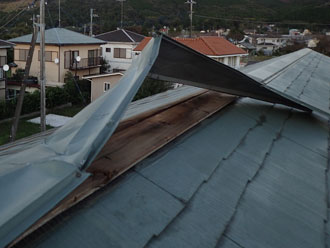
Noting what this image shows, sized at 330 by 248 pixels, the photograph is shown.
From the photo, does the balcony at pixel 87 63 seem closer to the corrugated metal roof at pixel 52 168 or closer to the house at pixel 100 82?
the house at pixel 100 82

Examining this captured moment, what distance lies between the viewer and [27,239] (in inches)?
40.2

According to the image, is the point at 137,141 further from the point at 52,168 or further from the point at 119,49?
the point at 119,49

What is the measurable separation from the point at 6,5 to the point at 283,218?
64.1 meters

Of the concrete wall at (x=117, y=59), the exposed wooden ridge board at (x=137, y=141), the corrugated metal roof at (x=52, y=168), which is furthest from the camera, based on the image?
the concrete wall at (x=117, y=59)

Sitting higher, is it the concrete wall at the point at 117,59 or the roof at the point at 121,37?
the roof at the point at 121,37

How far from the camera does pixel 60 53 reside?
21016mm

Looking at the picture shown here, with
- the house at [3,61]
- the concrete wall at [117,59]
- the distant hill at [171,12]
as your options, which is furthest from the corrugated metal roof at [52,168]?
the distant hill at [171,12]

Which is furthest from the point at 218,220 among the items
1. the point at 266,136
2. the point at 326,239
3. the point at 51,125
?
the point at 51,125

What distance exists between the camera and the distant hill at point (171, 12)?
1886 inches

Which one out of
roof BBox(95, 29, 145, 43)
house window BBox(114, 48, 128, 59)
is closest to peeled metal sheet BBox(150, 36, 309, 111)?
roof BBox(95, 29, 145, 43)

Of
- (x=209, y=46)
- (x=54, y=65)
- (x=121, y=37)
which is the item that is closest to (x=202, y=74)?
(x=54, y=65)

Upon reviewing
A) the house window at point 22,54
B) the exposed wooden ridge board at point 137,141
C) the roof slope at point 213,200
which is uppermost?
the exposed wooden ridge board at point 137,141

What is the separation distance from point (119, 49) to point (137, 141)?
82.0 feet

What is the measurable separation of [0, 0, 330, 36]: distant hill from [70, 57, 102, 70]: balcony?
17236 millimetres
